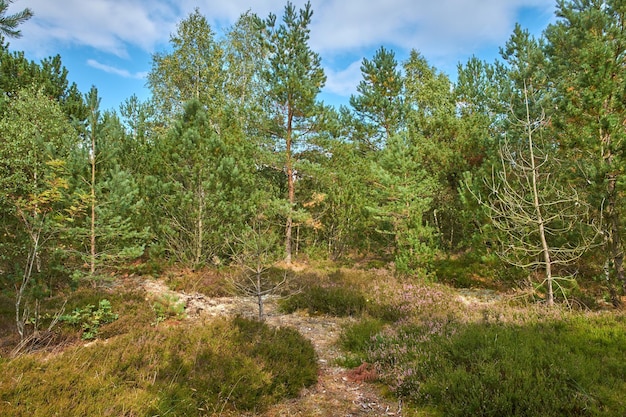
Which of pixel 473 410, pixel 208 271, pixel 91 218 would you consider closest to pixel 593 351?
pixel 473 410

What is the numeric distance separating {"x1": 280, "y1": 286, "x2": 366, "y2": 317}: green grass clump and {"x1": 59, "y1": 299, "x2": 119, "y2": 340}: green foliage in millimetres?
4227

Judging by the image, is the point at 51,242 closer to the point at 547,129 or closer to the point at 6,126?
the point at 6,126

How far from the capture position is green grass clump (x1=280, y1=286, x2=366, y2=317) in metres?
8.91

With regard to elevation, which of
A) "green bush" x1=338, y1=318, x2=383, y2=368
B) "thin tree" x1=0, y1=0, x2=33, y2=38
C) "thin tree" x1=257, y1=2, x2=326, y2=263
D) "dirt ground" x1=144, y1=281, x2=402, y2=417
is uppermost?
"thin tree" x1=257, y1=2, x2=326, y2=263

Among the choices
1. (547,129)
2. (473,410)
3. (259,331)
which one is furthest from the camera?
(547,129)

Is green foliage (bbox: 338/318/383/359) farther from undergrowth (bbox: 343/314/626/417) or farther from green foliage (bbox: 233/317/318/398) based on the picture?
green foliage (bbox: 233/317/318/398)

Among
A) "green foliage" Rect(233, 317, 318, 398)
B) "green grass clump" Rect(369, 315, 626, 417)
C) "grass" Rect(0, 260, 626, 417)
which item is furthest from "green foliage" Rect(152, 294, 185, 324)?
"green grass clump" Rect(369, 315, 626, 417)

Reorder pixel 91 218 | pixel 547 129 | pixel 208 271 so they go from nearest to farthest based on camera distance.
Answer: pixel 91 218 → pixel 547 129 → pixel 208 271

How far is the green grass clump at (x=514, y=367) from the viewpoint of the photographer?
11.8ft

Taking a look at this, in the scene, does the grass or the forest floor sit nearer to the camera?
the grass

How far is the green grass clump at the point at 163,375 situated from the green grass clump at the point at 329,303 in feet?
10.2

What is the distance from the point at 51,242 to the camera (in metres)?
8.08

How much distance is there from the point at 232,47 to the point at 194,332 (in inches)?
912

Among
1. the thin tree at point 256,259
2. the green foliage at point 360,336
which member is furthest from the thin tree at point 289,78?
the green foliage at point 360,336
